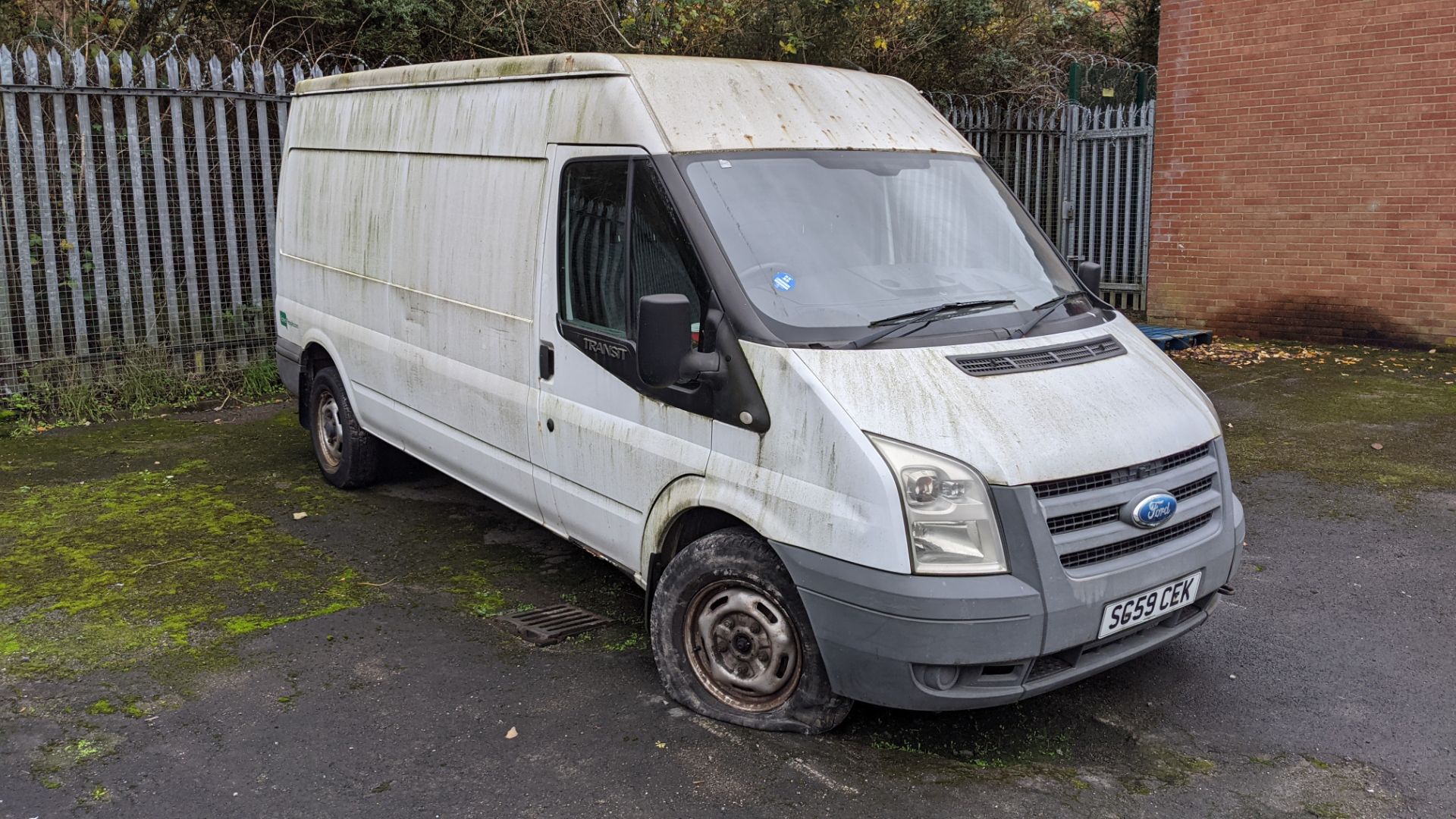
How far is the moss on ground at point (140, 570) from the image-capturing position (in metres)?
4.62

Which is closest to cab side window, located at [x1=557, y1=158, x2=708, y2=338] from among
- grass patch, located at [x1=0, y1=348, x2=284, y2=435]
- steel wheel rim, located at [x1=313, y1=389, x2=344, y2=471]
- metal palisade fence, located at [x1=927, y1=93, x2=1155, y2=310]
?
steel wheel rim, located at [x1=313, y1=389, x2=344, y2=471]

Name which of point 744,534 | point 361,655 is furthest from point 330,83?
point 744,534

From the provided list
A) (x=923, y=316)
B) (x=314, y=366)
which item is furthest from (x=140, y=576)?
(x=923, y=316)

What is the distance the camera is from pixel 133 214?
8859 millimetres

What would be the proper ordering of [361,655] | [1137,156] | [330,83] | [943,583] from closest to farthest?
[943,583] → [361,655] → [330,83] → [1137,156]

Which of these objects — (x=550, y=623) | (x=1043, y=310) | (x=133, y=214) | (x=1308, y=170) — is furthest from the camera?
(x=1308, y=170)

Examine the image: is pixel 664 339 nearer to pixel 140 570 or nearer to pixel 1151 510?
pixel 1151 510

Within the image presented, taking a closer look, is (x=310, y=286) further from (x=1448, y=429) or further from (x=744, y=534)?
(x=1448, y=429)

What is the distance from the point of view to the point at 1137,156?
13000mm

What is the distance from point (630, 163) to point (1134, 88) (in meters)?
12.1

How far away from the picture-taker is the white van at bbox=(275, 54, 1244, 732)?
3.43 m

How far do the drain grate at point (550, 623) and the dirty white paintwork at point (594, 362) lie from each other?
373mm

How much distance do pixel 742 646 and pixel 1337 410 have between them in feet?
21.9

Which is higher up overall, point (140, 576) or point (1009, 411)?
point (1009, 411)
